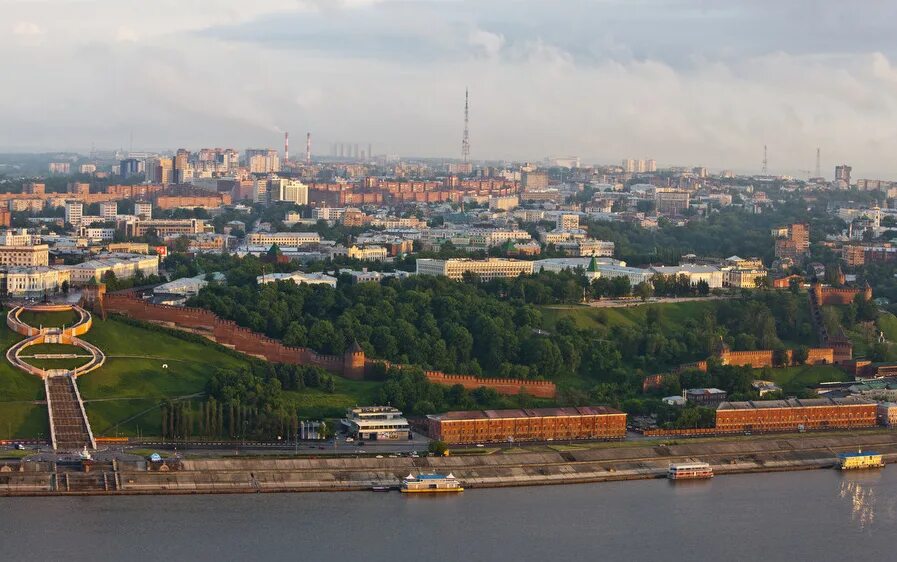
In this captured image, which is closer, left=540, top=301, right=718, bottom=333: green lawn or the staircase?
the staircase

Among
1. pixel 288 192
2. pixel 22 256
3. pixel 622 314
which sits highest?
pixel 288 192

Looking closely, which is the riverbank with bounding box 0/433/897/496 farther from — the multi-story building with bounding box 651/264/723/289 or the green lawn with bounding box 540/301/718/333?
the multi-story building with bounding box 651/264/723/289

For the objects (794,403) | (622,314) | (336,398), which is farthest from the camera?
(622,314)

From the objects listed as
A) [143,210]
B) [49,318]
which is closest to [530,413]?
[49,318]

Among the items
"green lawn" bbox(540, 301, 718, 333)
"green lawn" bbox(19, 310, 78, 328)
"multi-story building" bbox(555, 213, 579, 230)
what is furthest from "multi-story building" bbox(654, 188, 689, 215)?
"green lawn" bbox(19, 310, 78, 328)

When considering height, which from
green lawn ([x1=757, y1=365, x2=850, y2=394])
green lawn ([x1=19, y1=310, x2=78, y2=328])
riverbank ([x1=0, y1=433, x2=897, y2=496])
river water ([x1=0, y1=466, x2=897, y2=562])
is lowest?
river water ([x1=0, y1=466, x2=897, y2=562])

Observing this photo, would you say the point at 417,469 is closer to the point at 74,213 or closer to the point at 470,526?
the point at 470,526

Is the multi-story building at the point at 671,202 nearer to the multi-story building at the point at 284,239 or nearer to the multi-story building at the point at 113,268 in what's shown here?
the multi-story building at the point at 284,239
